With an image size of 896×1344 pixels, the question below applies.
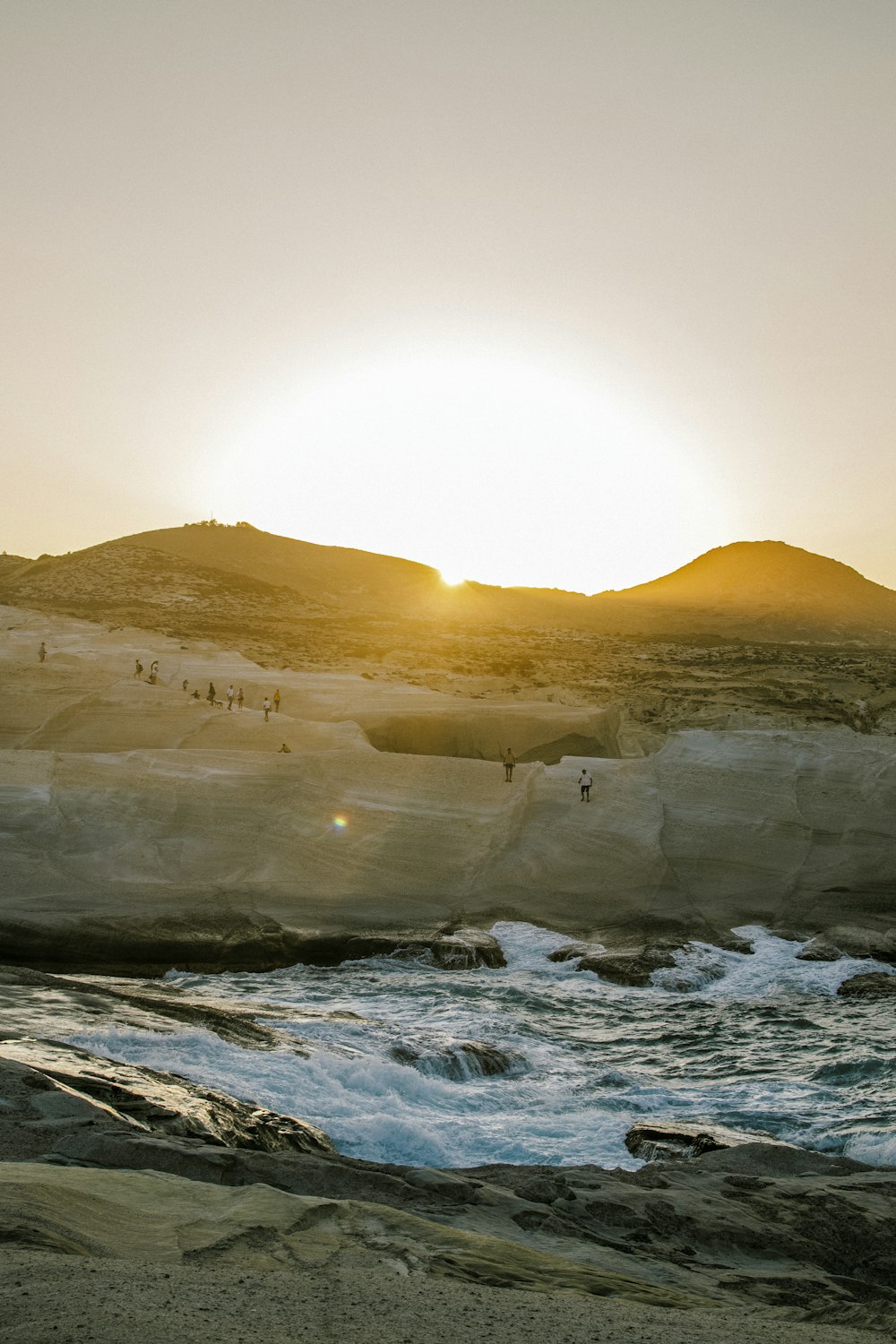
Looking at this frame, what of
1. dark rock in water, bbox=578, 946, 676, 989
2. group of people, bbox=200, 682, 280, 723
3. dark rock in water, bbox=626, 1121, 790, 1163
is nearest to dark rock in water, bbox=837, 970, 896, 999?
dark rock in water, bbox=578, 946, 676, 989

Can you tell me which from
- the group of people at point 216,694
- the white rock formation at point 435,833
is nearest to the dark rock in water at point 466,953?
the white rock formation at point 435,833

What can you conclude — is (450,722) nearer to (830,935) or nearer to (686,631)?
(830,935)

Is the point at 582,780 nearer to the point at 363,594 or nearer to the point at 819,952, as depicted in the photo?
the point at 819,952

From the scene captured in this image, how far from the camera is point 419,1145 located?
39.5 ft

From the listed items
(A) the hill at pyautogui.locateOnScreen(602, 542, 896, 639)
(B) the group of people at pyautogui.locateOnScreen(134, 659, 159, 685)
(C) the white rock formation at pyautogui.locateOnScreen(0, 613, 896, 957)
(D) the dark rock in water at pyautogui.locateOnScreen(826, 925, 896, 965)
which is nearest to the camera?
(D) the dark rock in water at pyautogui.locateOnScreen(826, 925, 896, 965)

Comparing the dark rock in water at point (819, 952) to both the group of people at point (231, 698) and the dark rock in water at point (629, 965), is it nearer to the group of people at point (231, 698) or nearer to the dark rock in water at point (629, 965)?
the dark rock in water at point (629, 965)

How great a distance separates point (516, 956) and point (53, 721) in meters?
17.6

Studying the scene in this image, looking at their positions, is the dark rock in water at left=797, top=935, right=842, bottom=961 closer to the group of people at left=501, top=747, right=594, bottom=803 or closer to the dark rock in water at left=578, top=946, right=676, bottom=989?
the dark rock in water at left=578, top=946, right=676, bottom=989

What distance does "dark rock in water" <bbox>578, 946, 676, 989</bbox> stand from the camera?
68.0 feet

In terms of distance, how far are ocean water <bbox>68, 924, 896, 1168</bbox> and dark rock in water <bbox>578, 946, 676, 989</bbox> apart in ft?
0.82

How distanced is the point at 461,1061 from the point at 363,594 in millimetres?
75605

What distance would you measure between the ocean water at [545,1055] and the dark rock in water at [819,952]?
224 mm

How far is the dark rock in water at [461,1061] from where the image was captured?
48.3 ft

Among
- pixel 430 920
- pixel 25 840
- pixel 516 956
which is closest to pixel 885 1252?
pixel 516 956
